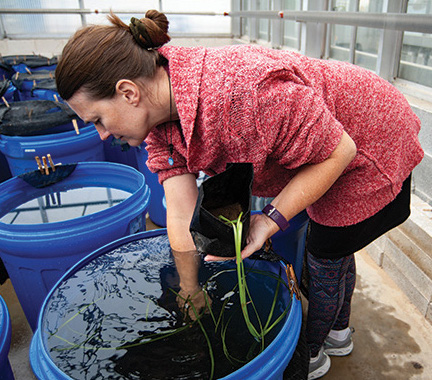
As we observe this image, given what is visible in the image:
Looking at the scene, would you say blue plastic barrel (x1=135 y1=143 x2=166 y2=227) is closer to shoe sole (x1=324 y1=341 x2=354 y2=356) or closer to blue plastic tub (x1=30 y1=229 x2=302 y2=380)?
blue plastic tub (x1=30 y1=229 x2=302 y2=380)

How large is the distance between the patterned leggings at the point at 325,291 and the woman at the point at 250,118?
14 cm

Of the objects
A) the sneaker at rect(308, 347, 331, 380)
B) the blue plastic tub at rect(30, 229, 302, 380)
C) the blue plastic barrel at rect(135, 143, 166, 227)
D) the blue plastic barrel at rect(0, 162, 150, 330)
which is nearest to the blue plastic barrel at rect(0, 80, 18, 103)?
the blue plastic barrel at rect(135, 143, 166, 227)

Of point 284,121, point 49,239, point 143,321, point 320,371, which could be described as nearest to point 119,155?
point 49,239

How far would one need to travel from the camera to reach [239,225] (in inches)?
33.2

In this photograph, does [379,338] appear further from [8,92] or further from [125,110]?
[8,92]

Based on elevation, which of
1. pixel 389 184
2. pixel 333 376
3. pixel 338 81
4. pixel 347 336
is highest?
pixel 338 81

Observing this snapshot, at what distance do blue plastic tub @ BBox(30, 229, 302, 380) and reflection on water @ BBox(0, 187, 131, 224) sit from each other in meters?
0.39

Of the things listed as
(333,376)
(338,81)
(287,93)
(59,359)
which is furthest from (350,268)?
(59,359)

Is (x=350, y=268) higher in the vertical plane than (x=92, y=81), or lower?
lower

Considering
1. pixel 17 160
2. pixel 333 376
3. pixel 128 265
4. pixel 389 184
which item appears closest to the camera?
pixel 389 184

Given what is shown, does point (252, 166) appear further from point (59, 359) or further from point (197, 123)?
point (59, 359)

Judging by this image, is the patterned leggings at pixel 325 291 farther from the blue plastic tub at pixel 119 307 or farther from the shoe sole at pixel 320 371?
the blue plastic tub at pixel 119 307

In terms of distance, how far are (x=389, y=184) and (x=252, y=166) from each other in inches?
20.7

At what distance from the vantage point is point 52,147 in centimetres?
196
